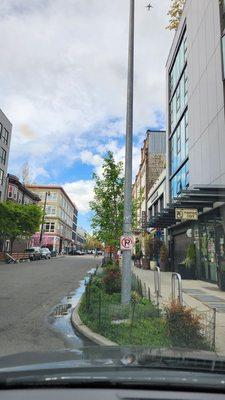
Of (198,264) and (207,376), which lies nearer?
(207,376)

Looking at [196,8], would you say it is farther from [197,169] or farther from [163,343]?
[163,343]

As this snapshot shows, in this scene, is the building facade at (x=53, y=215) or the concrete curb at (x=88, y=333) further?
the building facade at (x=53, y=215)

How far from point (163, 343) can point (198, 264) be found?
53.3ft

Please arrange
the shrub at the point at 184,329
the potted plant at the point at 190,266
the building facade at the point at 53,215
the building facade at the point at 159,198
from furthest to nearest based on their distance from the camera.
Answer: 1. the building facade at the point at 53,215
2. the building facade at the point at 159,198
3. the potted plant at the point at 190,266
4. the shrub at the point at 184,329

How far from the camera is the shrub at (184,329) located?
7.37 metres

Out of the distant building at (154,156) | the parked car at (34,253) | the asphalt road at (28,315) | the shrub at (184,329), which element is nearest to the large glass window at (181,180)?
the asphalt road at (28,315)

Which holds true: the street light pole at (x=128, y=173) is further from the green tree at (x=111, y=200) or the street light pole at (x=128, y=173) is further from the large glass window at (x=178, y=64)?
the large glass window at (x=178, y=64)

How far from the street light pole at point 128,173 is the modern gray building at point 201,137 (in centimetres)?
625

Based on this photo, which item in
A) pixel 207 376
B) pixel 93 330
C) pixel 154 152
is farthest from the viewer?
pixel 154 152

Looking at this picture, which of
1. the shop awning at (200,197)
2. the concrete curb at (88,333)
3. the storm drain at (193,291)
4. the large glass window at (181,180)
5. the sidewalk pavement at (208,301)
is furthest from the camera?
the large glass window at (181,180)

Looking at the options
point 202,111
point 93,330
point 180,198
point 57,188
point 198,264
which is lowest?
point 93,330

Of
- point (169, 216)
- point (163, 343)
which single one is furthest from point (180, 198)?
point (163, 343)

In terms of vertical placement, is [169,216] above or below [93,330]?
above

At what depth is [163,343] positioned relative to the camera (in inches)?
289
